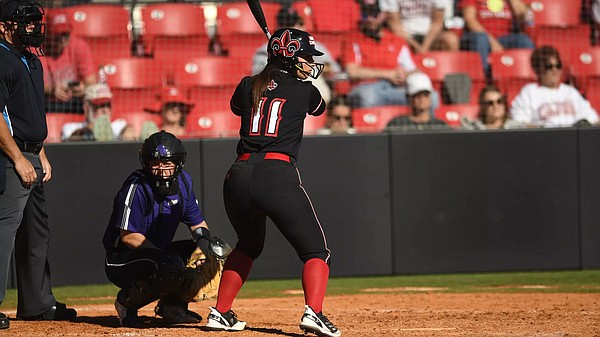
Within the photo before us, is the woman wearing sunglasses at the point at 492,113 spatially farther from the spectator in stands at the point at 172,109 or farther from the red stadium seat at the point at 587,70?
the spectator in stands at the point at 172,109

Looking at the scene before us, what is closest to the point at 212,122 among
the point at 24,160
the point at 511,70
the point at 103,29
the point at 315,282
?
the point at 103,29

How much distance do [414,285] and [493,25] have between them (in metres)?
3.80

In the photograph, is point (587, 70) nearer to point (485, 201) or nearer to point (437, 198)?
point (485, 201)

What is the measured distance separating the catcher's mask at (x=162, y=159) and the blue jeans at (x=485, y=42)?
5593 mm

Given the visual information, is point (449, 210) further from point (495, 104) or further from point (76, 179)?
point (76, 179)

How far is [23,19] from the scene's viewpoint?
20.4ft

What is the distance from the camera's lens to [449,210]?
31.8ft

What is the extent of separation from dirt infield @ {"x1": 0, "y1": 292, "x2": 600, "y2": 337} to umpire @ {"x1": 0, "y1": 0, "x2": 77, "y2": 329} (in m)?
0.27

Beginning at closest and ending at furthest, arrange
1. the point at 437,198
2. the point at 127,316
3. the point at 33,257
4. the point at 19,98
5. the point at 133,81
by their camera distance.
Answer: the point at 19,98 → the point at 127,316 → the point at 33,257 → the point at 437,198 → the point at 133,81

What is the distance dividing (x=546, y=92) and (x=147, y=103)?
14.2 feet

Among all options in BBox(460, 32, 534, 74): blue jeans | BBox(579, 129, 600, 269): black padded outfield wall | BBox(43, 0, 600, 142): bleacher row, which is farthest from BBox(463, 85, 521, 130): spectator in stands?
BBox(579, 129, 600, 269): black padded outfield wall

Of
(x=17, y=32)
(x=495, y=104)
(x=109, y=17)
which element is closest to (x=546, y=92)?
(x=495, y=104)

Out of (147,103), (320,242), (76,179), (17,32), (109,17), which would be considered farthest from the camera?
(109,17)

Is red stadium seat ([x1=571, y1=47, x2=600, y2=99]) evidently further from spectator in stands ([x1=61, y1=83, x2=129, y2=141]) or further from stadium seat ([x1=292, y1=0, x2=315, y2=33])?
spectator in stands ([x1=61, y1=83, x2=129, y2=141])
